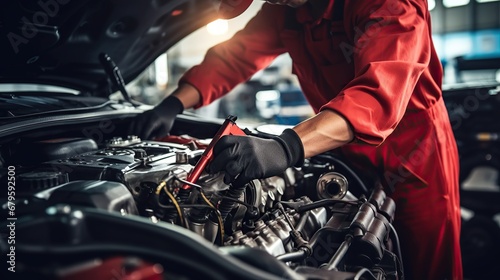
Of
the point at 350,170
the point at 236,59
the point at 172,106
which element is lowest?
the point at 350,170

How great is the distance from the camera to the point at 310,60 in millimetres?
1601

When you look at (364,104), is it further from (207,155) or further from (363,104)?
(207,155)

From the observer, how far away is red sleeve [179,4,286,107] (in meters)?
1.83

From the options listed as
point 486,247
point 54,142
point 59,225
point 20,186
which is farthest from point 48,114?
point 486,247

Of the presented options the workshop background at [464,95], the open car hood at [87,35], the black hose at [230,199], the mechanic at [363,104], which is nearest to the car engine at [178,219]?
the black hose at [230,199]

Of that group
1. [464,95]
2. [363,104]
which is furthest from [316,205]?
[464,95]

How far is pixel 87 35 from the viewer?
1.61 metres

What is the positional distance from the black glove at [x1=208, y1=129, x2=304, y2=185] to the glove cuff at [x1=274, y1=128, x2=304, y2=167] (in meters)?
0.01

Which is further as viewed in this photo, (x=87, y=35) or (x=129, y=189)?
(x=87, y=35)

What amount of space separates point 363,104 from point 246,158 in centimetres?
35

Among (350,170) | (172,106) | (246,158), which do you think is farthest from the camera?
(172,106)

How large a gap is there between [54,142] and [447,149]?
1303mm

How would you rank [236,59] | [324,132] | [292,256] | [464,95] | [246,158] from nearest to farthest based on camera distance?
1. [292,256]
2. [246,158]
3. [324,132]
4. [236,59]
5. [464,95]

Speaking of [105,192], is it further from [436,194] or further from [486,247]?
[486,247]
